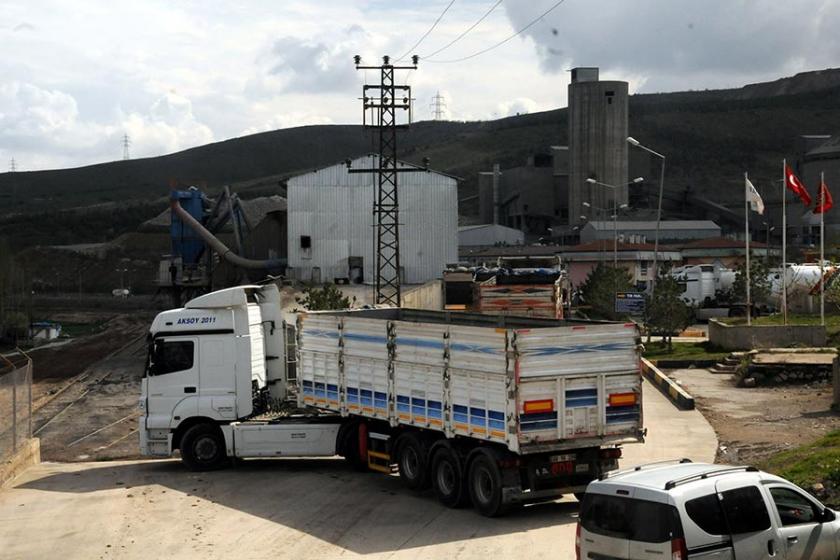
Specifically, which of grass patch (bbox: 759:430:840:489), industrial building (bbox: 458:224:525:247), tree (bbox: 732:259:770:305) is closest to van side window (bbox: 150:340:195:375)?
grass patch (bbox: 759:430:840:489)

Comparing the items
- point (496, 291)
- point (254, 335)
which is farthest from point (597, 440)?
point (496, 291)

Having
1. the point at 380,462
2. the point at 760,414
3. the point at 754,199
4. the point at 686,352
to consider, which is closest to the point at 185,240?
the point at 686,352

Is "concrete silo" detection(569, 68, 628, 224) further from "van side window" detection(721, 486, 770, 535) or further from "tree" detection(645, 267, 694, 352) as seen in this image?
"van side window" detection(721, 486, 770, 535)

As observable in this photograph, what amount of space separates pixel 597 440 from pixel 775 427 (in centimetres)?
1104

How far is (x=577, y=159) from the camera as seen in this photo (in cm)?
13288

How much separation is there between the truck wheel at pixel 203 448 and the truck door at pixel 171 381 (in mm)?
426

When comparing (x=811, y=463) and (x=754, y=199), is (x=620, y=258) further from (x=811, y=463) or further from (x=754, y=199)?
(x=811, y=463)

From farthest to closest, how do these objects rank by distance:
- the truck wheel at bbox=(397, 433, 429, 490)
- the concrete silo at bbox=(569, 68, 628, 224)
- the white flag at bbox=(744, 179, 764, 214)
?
1. the concrete silo at bbox=(569, 68, 628, 224)
2. the white flag at bbox=(744, 179, 764, 214)
3. the truck wheel at bbox=(397, 433, 429, 490)

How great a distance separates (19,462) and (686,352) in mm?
30359

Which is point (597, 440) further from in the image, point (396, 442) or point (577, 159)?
point (577, 159)

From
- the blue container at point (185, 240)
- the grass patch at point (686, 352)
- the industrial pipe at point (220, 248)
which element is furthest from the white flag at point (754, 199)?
the blue container at point (185, 240)

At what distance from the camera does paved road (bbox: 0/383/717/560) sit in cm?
1666

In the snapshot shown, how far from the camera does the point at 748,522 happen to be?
40.3 ft

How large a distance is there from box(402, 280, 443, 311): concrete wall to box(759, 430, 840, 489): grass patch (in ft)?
94.5
